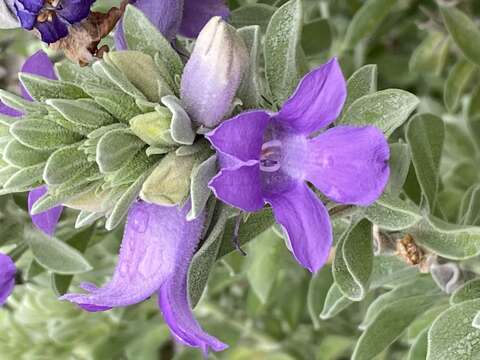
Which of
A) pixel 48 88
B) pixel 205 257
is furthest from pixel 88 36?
pixel 205 257

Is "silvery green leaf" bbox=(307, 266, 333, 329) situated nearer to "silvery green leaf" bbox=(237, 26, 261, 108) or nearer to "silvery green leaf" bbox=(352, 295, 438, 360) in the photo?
"silvery green leaf" bbox=(352, 295, 438, 360)

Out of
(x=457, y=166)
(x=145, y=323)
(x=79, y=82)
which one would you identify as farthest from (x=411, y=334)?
(x=79, y=82)

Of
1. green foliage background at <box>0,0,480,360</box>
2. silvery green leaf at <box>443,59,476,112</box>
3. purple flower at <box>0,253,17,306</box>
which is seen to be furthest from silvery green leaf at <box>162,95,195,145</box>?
silvery green leaf at <box>443,59,476,112</box>

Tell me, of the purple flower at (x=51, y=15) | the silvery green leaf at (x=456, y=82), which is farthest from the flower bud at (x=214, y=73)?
the silvery green leaf at (x=456, y=82)

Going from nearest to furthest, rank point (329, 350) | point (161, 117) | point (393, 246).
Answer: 1. point (161, 117)
2. point (393, 246)
3. point (329, 350)

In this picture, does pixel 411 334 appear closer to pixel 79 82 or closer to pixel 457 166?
pixel 457 166

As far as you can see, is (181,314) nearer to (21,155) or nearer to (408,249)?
(21,155)

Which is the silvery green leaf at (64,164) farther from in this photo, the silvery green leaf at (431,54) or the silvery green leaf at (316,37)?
the silvery green leaf at (431,54)
